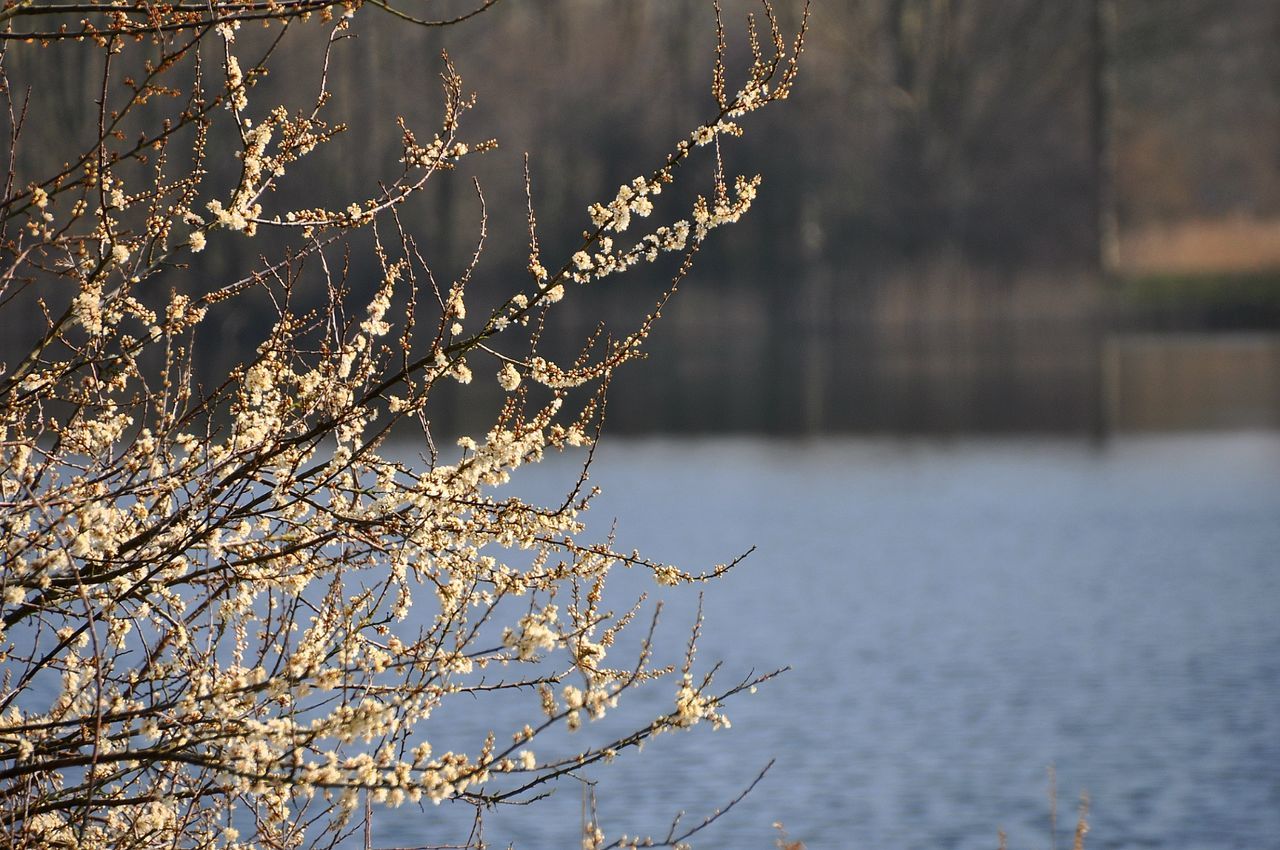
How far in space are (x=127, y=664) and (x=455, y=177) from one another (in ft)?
82.7

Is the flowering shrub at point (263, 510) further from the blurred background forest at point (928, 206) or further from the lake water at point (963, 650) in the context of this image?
the blurred background forest at point (928, 206)

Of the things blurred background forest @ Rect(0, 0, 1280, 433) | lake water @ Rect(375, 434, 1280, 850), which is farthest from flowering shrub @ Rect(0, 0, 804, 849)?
blurred background forest @ Rect(0, 0, 1280, 433)

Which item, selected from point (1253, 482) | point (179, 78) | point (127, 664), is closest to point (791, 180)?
point (1253, 482)

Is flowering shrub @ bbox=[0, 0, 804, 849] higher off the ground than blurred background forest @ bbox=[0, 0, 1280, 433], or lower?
lower

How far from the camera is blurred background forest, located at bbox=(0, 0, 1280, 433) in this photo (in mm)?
30281

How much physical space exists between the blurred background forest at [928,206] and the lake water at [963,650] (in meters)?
5.48

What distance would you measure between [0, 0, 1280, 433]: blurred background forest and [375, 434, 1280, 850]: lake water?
5484mm

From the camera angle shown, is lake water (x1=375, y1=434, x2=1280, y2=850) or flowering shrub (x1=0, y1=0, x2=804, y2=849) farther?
lake water (x1=375, y1=434, x2=1280, y2=850)

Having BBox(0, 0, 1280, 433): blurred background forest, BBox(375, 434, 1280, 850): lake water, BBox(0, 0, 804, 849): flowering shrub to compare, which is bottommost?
BBox(375, 434, 1280, 850): lake water

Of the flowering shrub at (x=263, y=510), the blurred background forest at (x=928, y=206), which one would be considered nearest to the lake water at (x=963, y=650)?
the flowering shrub at (x=263, y=510)

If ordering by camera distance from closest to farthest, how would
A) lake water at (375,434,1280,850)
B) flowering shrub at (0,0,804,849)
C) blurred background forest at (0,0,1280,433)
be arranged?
flowering shrub at (0,0,804,849), lake water at (375,434,1280,850), blurred background forest at (0,0,1280,433)

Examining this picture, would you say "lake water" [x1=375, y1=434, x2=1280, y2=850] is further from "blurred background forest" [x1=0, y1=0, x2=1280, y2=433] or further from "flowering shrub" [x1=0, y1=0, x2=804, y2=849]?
"blurred background forest" [x1=0, y1=0, x2=1280, y2=433]

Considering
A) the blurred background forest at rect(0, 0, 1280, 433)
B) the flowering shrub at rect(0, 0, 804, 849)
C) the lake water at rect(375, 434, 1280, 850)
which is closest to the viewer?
the flowering shrub at rect(0, 0, 804, 849)

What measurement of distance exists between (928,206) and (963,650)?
2750 cm
